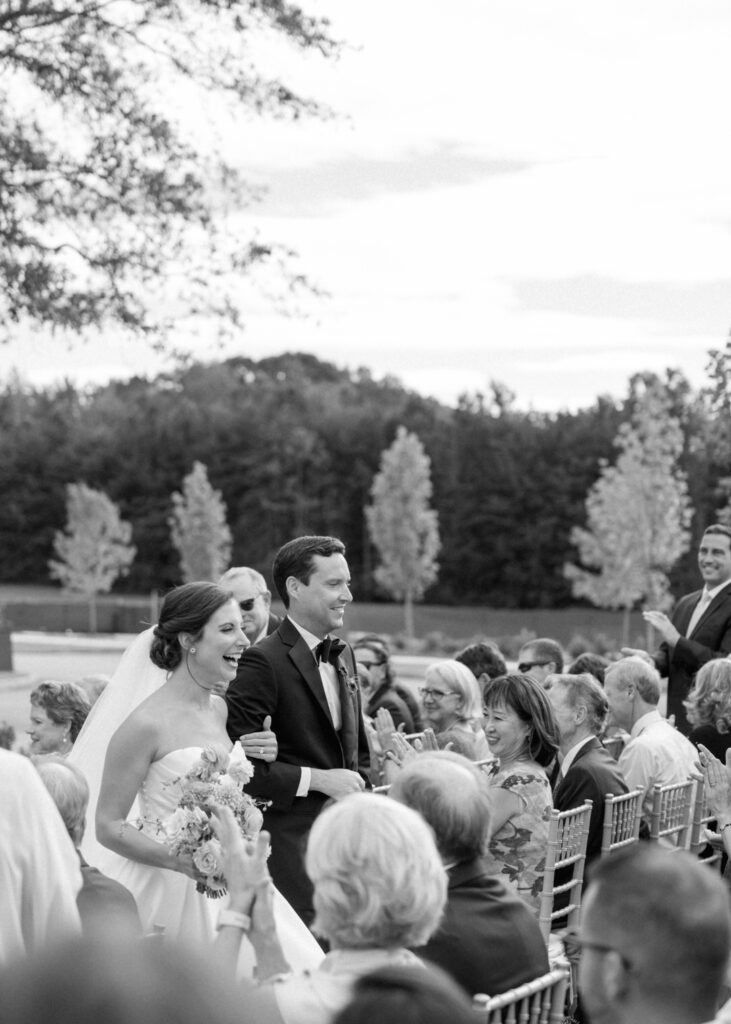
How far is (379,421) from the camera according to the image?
61.5m

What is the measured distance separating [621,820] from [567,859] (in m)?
0.65

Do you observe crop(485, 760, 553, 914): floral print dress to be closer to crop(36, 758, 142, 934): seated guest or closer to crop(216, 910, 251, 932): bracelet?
crop(36, 758, 142, 934): seated guest

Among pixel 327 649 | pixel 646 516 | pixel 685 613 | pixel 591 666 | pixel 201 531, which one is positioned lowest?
pixel 201 531

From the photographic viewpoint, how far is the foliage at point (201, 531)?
54.2m

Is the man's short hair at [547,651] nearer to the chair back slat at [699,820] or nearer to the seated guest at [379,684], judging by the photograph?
the seated guest at [379,684]

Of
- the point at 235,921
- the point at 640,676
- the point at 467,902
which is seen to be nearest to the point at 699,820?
the point at 640,676

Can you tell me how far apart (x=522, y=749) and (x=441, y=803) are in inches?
81.0

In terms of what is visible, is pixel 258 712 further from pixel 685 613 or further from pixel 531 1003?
pixel 685 613

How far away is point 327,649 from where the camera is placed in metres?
5.35

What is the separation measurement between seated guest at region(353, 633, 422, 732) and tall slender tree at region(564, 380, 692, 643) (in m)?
32.0

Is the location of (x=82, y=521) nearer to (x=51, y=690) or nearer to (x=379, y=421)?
(x=379, y=421)

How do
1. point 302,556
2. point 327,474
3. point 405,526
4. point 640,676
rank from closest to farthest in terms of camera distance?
point 302,556 → point 640,676 → point 405,526 → point 327,474

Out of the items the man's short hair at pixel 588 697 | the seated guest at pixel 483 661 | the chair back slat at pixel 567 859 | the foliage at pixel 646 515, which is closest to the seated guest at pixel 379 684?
the seated guest at pixel 483 661

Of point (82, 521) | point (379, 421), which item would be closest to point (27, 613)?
point (82, 521)
